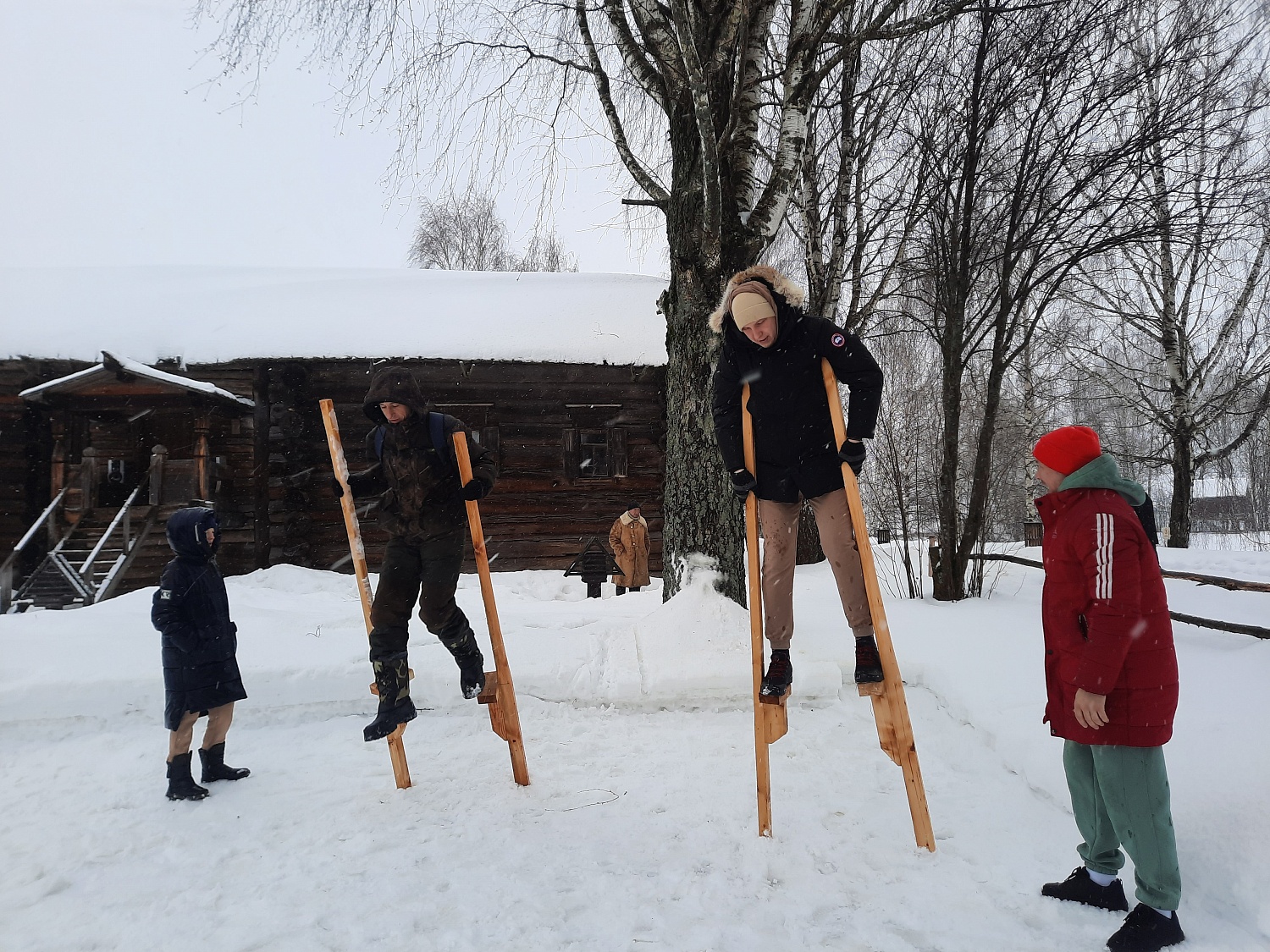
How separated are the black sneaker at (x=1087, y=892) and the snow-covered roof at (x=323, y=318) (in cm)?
1031

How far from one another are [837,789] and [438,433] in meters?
2.71

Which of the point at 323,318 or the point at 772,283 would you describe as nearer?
the point at 772,283

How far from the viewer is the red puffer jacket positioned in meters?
2.08

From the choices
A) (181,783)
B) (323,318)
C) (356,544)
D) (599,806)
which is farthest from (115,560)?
(599,806)

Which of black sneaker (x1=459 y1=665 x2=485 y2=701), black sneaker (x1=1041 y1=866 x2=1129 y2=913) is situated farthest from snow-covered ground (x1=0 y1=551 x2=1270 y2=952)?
black sneaker (x1=459 y1=665 x2=485 y2=701)

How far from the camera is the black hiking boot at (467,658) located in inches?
138

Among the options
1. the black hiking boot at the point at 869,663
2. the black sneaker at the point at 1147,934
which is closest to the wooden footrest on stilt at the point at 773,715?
the black hiking boot at the point at 869,663

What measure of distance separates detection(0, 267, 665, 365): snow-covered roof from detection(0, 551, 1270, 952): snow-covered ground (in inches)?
285

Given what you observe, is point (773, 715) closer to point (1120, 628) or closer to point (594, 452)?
point (1120, 628)

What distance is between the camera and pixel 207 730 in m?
3.70

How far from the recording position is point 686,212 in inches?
212

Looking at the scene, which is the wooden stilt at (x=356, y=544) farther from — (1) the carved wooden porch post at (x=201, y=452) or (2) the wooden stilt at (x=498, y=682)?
(1) the carved wooden porch post at (x=201, y=452)

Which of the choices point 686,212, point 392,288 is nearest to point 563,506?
point 392,288

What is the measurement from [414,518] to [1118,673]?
9.81 feet
